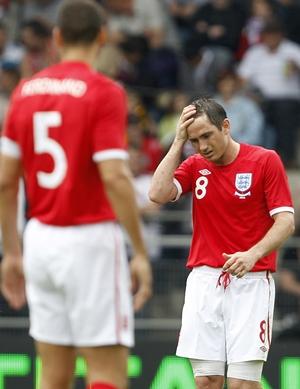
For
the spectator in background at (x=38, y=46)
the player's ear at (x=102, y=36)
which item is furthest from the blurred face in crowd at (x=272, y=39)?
the player's ear at (x=102, y=36)

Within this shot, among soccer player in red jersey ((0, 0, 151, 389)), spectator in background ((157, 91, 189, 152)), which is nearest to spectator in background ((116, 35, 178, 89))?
spectator in background ((157, 91, 189, 152))

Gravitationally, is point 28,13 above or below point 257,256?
above

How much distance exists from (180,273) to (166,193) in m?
4.34

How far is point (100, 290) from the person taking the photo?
20.2 ft

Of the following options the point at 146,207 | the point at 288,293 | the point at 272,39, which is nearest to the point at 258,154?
the point at 288,293

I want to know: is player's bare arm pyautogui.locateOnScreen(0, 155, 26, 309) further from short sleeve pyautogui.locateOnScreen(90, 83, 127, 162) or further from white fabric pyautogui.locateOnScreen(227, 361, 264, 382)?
white fabric pyautogui.locateOnScreen(227, 361, 264, 382)

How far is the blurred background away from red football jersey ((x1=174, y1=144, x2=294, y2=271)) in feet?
10.3

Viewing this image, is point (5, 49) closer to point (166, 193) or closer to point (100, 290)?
point (166, 193)

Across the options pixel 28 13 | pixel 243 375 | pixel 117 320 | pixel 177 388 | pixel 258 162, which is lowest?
pixel 177 388

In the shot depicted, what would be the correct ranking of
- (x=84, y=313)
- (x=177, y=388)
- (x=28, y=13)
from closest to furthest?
(x=84, y=313)
(x=177, y=388)
(x=28, y=13)

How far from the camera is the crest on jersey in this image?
751 centimetres

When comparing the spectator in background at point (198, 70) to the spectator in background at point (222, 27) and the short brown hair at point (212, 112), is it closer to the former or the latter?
the spectator in background at point (222, 27)

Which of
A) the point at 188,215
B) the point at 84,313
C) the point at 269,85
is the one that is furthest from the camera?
the point at 269,85

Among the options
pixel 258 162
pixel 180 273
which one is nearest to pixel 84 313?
pixel 258 162
